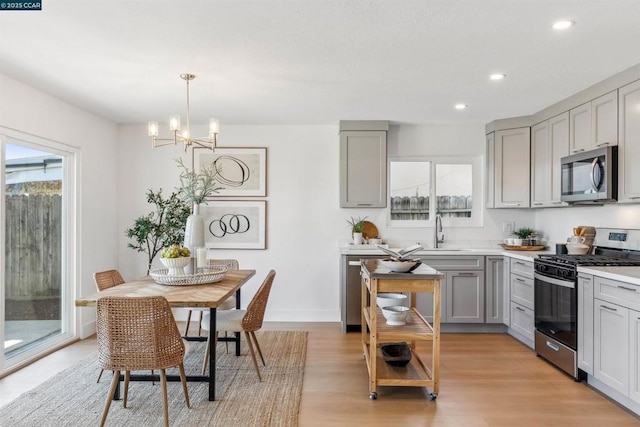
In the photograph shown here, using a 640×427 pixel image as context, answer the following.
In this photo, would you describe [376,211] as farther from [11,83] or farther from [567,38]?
[11,83]

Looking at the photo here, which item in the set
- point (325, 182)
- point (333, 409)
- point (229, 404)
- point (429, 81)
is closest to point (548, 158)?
point (429, 81)

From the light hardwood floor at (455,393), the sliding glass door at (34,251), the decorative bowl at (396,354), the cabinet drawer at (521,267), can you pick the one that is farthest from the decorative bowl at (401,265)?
the sliding glass door at (34,251)

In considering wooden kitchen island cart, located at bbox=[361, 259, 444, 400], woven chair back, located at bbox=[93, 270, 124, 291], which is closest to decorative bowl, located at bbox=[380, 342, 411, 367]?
wooden kitchen island cart, located at bbox=[361, 259, 444, 400]

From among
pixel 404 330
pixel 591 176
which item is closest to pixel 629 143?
pixel 591 176

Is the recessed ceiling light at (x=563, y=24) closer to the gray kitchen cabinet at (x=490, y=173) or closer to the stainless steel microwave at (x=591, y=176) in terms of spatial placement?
the stainless steel microwave at (x=591, y=176)

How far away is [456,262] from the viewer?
4664mm

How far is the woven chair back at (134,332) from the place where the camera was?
240 centimetres

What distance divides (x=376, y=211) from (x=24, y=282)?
3679 mm

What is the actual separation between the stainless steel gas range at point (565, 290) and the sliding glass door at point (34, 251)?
4425 millimetres

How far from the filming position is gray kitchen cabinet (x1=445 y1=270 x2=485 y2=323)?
15.3ft

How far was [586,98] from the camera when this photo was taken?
3.72 meters

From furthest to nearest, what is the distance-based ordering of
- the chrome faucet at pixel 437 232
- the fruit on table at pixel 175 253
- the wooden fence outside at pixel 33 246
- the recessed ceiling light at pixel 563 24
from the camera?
the chrome faucet at pixel 437 232 < the wooden fence outside at pixel 33 246 < the fruit on table at pixel 175 253 < the recessed ceiling light at pixel 563 24

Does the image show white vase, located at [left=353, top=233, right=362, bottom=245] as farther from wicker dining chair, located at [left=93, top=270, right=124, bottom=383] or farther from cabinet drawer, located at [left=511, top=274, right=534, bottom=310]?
wicker dining chair, located at [left=93, top=270, right=124, bottom=383]

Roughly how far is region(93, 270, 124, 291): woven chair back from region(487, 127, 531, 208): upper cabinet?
13.1 ft
